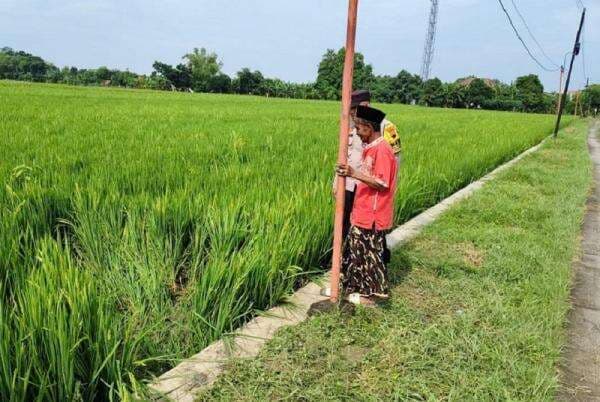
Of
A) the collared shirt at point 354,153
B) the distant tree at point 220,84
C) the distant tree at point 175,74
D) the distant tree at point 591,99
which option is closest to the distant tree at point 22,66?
the distant tree at point 175,74

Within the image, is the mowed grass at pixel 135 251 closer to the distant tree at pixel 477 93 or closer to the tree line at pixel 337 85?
the tree line at pixel 337 85

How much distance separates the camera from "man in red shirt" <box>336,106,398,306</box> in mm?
2449

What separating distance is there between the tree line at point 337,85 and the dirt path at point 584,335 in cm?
5945

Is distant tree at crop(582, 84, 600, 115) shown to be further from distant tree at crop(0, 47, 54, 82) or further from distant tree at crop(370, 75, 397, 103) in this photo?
distant tree at crop(0, 47, 54, 82)

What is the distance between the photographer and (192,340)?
2217 mm

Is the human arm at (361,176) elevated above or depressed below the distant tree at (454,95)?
below

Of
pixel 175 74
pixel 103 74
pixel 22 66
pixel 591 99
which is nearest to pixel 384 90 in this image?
pixel 175 74

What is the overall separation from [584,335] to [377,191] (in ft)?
4.92

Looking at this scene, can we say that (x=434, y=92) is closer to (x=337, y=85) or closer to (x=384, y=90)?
(x=384, y=90)

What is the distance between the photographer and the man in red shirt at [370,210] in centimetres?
245

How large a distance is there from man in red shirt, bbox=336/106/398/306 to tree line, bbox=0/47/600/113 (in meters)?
60.6

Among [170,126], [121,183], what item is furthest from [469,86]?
[121,183]

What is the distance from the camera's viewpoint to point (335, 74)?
71.1 m

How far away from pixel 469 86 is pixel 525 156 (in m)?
60.3
